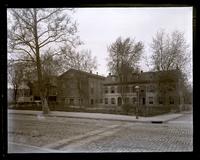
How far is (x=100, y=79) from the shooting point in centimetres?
221

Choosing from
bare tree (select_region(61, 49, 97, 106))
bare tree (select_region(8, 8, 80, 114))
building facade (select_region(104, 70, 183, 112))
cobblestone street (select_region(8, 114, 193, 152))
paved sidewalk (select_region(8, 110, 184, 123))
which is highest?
bare tree (select_region(8, 8, 80, 114))

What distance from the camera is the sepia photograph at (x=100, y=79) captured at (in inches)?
81.9

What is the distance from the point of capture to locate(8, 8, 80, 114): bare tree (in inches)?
83.3

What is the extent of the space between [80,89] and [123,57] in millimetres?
488

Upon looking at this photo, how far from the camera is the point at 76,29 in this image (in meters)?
2.14

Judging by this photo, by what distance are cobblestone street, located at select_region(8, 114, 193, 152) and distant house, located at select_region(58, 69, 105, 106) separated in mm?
168

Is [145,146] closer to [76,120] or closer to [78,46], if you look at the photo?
[76,120]

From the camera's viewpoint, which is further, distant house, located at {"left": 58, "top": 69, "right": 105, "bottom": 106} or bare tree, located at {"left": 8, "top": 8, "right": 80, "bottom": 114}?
distant house, located at {"left": 58, "top": 69, "right": 105, "bottom": 106}

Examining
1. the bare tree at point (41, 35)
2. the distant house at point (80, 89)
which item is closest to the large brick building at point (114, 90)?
the distant house at point (80, 89)

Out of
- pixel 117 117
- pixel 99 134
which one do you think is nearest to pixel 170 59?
pixel 117 117

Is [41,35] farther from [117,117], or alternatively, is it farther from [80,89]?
[117,117]

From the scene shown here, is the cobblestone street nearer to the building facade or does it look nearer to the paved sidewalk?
the paved sidewalk

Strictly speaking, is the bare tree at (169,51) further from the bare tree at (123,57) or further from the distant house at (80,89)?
the distant house at (80,89)

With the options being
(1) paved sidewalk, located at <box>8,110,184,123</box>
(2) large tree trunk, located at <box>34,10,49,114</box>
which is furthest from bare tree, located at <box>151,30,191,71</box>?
(2) large tree trunk, located at <box>34,10,49,114</box>
